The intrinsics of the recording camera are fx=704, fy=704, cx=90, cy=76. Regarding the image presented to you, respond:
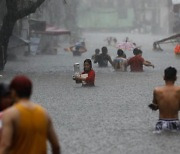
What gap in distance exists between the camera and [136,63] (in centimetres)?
2766

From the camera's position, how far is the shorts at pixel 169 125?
37.0 ft

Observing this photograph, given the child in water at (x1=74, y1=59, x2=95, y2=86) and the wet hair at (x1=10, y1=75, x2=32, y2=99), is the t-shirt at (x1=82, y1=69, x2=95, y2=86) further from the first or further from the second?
the wet hair at (x1=10, y1=75, x2=32, y2=99)

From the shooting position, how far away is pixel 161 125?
449 inches

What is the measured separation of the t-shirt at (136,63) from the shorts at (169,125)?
51.4 ft

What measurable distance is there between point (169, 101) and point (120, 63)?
17.2 metres

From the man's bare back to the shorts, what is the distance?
6cm

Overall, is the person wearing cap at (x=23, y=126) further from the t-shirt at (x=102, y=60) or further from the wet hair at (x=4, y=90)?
the t-shirt at (x=102, y=60)

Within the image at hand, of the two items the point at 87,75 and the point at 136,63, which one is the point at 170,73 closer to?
the point at 87,75

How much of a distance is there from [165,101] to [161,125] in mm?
451

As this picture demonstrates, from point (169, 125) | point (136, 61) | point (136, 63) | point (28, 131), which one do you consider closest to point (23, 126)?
point (28, 131)

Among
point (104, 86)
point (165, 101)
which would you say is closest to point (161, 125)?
point (165, 101)

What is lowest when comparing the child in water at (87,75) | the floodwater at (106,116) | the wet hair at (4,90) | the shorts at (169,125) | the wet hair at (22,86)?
the floodwater at (106,116)

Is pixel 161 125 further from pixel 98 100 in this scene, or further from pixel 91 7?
pixel 91 7

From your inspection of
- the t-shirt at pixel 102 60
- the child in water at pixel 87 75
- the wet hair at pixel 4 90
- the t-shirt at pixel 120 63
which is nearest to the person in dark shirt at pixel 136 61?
the t-shirt at pixel 120 63
